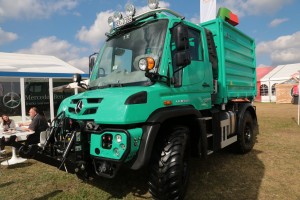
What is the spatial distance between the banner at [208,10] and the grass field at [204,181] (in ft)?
10.4

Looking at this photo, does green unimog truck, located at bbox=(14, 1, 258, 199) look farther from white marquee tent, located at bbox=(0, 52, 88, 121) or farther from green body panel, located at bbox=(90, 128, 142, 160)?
white marquee tent, located at bbox=(0, 52, 88, 121)

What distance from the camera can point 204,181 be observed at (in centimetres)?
442

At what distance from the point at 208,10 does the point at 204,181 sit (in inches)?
148

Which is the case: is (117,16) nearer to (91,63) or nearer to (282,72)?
(91,63)

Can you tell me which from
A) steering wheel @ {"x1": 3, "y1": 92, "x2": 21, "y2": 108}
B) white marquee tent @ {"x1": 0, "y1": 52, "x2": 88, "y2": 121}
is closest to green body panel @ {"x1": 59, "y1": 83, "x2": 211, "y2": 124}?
white marquee tent @ {"x1": 0, "y1": 52, "x2": 88, "y2": 121}

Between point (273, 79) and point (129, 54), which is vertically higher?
point (273, 79)

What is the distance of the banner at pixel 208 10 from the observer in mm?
5787

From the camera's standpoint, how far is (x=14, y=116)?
1096cm

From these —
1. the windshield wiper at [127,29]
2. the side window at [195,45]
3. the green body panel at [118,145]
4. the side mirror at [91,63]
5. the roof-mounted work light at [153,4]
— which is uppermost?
the roof-mounted work light at [153,4]

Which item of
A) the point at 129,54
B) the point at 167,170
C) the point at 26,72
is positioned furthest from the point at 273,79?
the point at 167,170

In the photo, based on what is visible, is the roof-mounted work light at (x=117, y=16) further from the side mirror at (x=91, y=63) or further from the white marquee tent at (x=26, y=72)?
the white marquee tent at (x=26, y=72)

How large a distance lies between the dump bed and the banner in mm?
432

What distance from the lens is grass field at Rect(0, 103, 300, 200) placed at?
3977mm

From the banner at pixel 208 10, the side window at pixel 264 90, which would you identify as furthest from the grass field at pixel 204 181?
the side window at pixel 264 90
